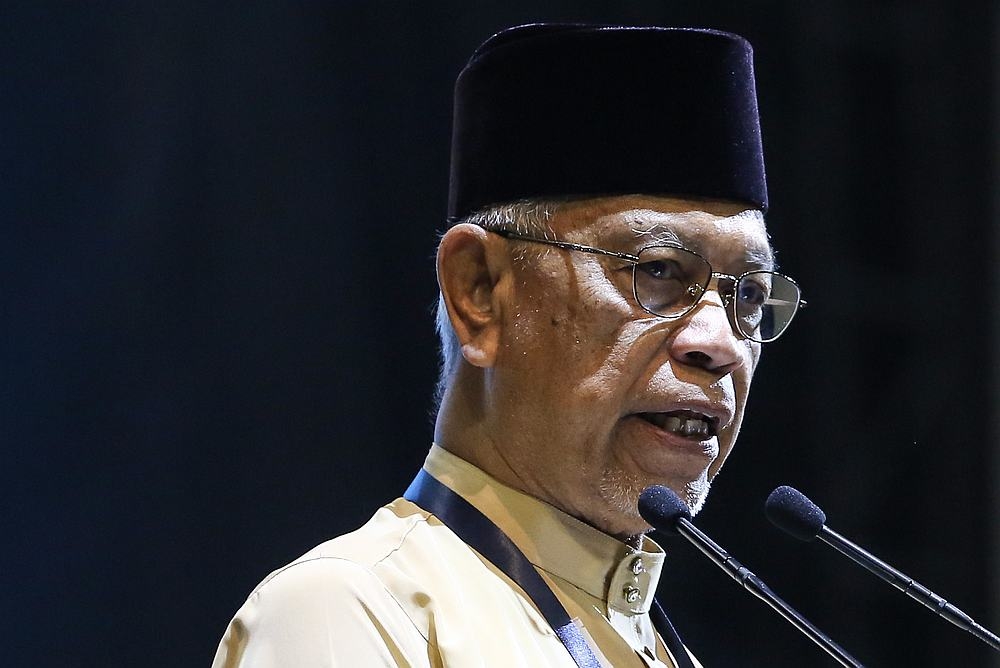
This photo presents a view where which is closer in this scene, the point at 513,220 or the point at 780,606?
the point at 780,606

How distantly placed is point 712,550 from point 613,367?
1.05ft

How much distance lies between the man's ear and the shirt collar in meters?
0.16

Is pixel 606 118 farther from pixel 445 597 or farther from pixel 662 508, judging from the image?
pixel 445 597

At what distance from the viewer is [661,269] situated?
191cm

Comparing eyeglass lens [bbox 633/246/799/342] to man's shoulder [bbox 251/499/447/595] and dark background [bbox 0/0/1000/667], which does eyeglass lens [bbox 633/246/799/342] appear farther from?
dark background [bbox 0/0/1000/667]

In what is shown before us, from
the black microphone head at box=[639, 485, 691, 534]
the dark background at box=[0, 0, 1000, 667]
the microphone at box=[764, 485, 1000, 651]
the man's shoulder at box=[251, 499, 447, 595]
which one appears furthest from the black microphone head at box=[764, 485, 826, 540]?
the dark background at box=[0, 0, 1000, 667]

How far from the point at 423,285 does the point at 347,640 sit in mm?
1638

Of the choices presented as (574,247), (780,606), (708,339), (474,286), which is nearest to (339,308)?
(474,286)

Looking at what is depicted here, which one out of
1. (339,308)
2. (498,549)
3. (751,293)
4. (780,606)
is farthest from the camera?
(339,308)

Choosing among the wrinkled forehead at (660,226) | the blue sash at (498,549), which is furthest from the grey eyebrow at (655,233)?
the blue sash at (498,549)

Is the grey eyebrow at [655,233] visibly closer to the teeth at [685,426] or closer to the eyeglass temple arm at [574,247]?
the eyeglass temple arm at [574,247]

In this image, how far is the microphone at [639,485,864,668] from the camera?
5.24ft

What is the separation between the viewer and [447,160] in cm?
323

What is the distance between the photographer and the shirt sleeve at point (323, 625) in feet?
5.27
